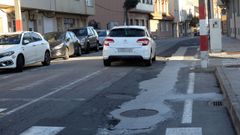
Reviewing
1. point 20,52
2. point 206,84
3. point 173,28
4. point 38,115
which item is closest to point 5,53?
point 20,52

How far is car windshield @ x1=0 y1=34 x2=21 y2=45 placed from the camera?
749 inches

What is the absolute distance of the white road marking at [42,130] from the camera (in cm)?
789

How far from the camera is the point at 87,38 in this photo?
30547 mm

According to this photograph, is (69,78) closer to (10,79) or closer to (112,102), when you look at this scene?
(10,79)

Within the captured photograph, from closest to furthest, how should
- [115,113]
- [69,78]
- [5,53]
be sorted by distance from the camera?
[115,113] → [69,78] → [5,53]

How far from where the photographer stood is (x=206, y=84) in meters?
12.9

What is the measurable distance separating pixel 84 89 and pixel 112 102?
2.06 m

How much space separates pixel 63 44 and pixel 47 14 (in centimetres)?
1358

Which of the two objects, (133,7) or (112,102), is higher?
(133,7)

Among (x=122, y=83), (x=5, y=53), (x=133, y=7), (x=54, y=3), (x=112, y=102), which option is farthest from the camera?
(x=133, y=7)

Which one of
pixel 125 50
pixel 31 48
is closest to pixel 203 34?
pixel 125 50

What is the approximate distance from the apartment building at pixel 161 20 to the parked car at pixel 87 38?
42.5 meters

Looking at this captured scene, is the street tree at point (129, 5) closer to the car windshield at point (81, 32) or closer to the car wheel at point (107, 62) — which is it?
the car windshield at point (81, 32)

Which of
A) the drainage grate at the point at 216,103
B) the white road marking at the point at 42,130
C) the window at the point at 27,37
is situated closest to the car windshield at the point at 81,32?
Answer: the window at the point at 27,37
